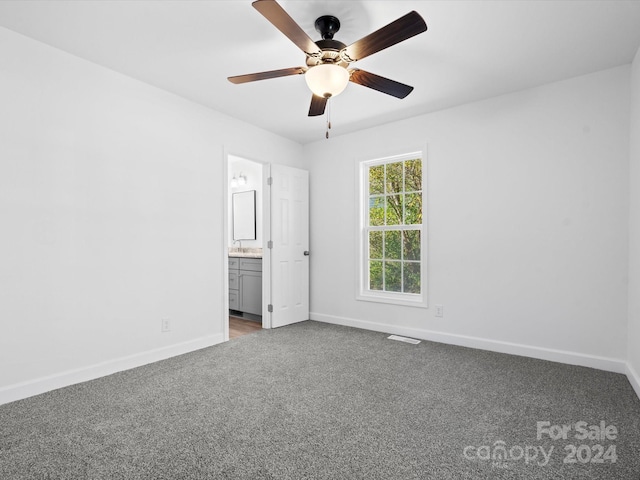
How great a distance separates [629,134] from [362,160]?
8.28 ft

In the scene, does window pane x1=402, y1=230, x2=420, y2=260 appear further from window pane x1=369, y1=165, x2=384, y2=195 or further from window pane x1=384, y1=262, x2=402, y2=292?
window pane x1=369, y1=165, x2=384, y2=195

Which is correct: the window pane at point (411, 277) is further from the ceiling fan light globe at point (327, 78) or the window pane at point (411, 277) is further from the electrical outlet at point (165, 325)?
the electrical outlet at point (165, 325)

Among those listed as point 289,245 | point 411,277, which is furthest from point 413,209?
point 289,245

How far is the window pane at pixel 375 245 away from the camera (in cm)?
436

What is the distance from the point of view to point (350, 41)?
250 centimetres

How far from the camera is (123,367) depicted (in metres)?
2.90

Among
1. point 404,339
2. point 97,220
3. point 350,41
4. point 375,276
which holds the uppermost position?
point 350,41

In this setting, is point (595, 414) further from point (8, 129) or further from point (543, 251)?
point (8, 129)

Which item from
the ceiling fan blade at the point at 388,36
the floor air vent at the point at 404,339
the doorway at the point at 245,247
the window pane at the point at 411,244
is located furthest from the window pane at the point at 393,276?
the ceiling fan blade at the point at 388,36

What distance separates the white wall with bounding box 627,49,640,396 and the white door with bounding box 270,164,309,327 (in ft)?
11.0

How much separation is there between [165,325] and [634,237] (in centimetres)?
400

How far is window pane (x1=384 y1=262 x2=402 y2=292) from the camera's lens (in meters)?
4.20

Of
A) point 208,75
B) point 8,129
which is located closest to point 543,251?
point 208,75

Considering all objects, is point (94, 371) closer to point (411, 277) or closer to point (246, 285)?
point (246, 285)
